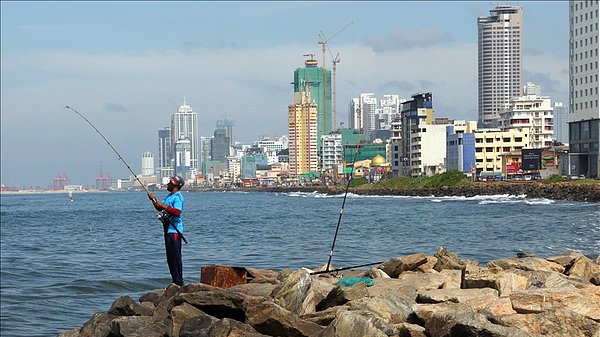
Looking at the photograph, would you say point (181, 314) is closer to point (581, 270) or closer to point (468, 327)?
point (468, 327)

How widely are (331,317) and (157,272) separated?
14.0 meters

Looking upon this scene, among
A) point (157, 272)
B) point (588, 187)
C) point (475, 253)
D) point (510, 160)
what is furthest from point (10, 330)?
point (510, 160)

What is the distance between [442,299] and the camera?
10.8 meters

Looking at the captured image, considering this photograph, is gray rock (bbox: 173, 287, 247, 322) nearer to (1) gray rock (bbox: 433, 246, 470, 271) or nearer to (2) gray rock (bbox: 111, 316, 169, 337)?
(2) gray rock (bbox: 111, 316, 169, 337)

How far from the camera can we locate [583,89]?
107500 millimetres

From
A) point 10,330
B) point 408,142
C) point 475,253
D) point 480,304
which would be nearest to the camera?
point 480,304

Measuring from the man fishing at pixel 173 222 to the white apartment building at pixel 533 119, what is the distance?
14401 centimetres

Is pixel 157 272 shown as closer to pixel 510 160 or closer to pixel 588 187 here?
A: pixel 588 187

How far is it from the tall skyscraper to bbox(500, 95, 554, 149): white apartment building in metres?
42.0

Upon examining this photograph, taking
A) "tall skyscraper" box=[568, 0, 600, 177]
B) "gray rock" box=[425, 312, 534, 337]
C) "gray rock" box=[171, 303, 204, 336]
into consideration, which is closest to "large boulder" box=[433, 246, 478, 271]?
"gray rock" box=[171, 303, 204, 336]

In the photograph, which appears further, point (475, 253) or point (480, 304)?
point (475, 253)

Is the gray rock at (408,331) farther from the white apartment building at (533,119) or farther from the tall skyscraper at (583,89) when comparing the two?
the white apartment building at (533,119)

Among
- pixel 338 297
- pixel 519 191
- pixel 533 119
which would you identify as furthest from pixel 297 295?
pixel 533 119

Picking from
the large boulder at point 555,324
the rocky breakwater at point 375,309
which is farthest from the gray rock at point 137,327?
the large boulder at point 555,324
